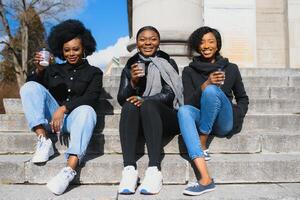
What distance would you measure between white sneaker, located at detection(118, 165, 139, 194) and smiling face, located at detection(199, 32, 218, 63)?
4.49 feet

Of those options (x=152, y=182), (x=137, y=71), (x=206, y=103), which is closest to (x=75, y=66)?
(x=137, y=71)

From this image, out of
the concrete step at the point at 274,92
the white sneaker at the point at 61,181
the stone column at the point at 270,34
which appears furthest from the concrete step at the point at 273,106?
the stone column at the point at 270,34

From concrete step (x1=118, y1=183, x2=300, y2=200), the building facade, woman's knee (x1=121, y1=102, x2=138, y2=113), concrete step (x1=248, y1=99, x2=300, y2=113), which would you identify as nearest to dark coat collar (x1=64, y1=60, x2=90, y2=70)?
woman's knee (x1=121, y1=102, x2=138, y2=113)

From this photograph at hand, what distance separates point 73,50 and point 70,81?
1.02 feet

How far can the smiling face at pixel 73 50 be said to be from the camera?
12.2 ft

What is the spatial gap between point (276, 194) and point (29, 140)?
7.73 ft

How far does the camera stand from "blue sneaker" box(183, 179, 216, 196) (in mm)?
2850

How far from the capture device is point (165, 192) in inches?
117

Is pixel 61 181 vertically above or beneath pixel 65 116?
beneath

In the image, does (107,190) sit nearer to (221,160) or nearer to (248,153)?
(221,160)

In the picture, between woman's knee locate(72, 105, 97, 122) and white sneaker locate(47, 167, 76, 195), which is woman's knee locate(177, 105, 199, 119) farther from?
white sneaker locate(47, 167, 76, 195)

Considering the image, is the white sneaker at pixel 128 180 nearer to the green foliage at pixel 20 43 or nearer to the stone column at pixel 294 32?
the stone column at pixel 294 32

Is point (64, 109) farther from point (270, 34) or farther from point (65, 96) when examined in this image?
point (270, 34)

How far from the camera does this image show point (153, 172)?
2.97 meters
